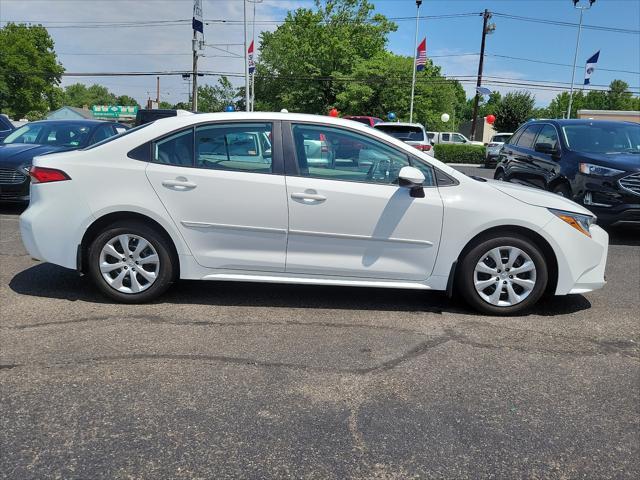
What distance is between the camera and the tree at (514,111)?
46.1 meters

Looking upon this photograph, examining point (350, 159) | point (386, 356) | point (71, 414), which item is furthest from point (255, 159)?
point (71, 414)

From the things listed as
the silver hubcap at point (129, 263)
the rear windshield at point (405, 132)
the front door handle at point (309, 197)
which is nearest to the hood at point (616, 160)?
the front door handle at point (309, 197)

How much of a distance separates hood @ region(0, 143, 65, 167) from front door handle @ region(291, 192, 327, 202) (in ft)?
18.9

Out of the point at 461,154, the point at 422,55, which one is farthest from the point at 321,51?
the point at 461,154

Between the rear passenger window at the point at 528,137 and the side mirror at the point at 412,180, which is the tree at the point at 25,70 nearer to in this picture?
the rear passenger window at the point at 528,137

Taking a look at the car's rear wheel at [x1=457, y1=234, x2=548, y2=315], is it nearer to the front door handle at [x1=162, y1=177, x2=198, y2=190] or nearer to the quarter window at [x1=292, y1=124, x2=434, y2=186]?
the quarter window at [x1=292, y1=124, x2=434, y2=186]

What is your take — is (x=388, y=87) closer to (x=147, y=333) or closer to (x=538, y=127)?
(x=538, y=127)

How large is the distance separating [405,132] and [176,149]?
11164mm

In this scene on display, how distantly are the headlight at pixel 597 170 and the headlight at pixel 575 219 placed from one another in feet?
10.9

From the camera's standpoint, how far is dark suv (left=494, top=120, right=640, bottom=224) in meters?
7.32

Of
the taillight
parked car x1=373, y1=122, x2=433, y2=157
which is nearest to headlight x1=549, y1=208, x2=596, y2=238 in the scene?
the taillight

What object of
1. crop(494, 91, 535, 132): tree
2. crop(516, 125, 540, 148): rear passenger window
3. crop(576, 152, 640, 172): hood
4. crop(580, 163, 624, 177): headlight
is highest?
crop(494, 91, 535, 132): tree

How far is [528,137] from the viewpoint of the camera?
9.52 metres

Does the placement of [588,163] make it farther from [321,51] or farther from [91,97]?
[91,97]
